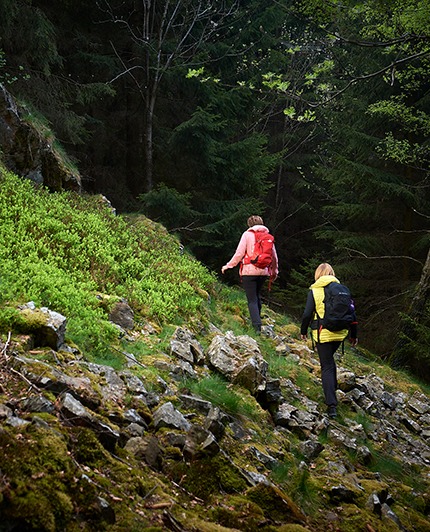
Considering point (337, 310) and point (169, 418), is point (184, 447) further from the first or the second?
point (337, 310)

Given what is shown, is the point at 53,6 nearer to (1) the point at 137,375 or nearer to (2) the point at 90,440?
(1) the point at 137,375

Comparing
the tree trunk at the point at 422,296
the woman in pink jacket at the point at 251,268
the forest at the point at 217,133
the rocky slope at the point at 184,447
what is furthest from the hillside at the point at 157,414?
the forest at the point at 217,133

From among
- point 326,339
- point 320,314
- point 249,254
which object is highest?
point 249,254

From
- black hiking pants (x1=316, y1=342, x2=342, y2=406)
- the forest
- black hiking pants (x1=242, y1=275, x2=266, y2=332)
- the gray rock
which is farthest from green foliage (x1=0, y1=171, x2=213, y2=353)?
the forest

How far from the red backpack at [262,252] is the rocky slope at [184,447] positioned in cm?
181

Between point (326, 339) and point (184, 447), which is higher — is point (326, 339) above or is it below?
above

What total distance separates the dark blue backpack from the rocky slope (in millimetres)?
1142

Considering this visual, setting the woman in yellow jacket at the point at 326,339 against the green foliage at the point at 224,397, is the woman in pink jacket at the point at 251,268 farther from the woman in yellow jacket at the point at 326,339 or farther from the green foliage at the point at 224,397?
the green foliage at the point at 224,397

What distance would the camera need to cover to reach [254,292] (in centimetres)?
841

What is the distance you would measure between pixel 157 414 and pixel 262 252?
196 inches

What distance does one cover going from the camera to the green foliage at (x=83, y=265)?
4957mm

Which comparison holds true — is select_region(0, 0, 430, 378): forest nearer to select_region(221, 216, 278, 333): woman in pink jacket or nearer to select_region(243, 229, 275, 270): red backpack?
select_region(221, 216, 278, 333): woman in pink jacket

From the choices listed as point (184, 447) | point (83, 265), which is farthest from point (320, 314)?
point (83, 265)

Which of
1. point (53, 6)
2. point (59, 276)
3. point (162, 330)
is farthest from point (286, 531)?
point (53, 6)
